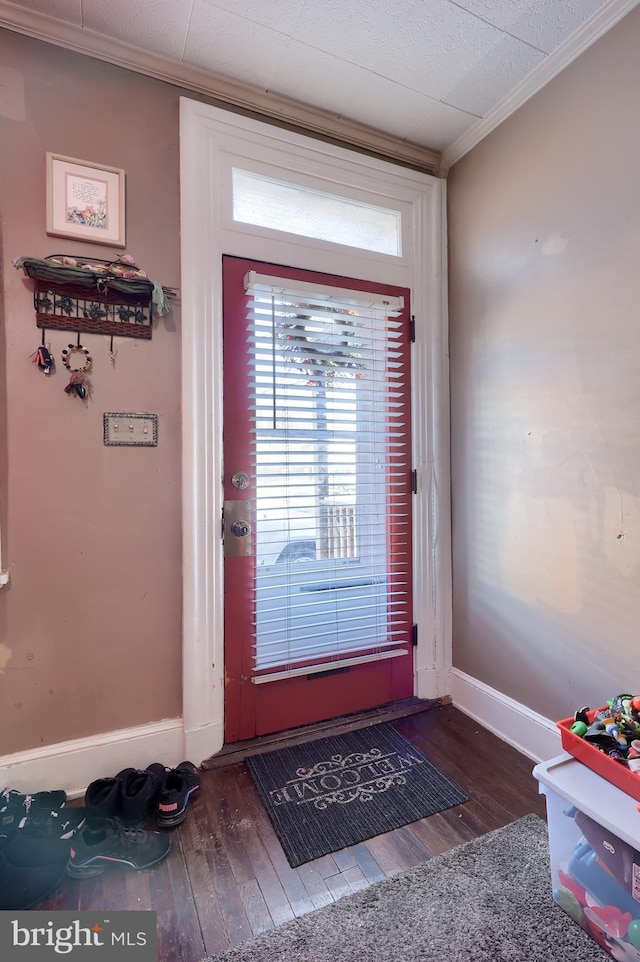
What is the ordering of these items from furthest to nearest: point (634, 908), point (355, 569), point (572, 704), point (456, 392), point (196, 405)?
point (456, 392)
point (355, 569)
point (196, 405)
point (572, 704)
point (634, 908)

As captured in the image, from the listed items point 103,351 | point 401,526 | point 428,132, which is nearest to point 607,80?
point 428,132

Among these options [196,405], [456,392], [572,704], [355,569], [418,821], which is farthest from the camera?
[456,392]

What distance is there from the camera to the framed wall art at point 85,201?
5.45 feet

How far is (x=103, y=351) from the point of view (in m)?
1.75

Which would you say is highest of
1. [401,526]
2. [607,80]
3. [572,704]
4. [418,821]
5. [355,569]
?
[607,80]

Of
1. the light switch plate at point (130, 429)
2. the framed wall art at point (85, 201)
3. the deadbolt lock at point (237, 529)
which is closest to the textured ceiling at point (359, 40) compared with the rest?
the framed wall art at point (85, 201)

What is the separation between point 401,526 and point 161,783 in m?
1.47

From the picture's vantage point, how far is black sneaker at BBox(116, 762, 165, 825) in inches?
59.7

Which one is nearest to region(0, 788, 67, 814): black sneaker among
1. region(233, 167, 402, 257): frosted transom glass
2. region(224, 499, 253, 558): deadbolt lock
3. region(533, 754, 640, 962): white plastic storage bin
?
region(224, 499, 253, 558): deadbolt lock

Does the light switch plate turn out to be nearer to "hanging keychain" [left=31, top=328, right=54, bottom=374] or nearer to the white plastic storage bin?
"hanging keychain" [left=31, top=328, right=54, bottom=374]

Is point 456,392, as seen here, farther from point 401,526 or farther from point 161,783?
point 161,783

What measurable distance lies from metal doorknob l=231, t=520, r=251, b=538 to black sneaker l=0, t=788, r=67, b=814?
3.56ft

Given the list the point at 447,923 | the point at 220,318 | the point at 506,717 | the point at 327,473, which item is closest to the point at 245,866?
the point at 447,923

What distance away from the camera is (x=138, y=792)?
5.10ft
